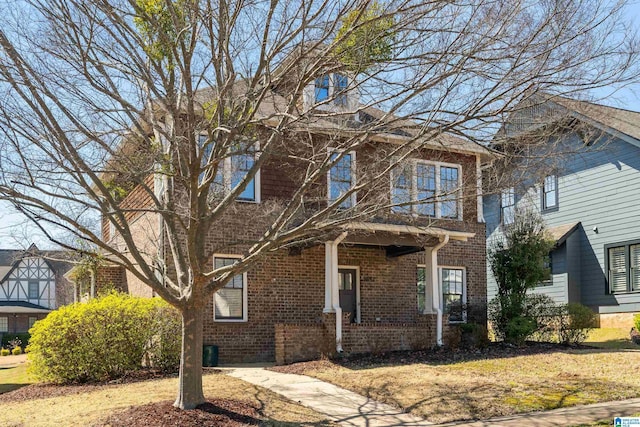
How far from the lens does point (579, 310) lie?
57.5 feet

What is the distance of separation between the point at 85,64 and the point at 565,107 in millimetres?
6692

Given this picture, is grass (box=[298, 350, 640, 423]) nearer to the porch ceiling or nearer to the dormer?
the porch ceiling

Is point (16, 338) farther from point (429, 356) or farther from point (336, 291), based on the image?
point (429, 356)

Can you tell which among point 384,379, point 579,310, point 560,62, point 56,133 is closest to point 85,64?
point 56,133

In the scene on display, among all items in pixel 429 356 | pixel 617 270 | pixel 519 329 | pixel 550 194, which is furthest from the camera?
pixel 550 194

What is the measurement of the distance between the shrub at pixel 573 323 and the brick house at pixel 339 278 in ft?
8.32

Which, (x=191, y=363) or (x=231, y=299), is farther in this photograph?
(x=231, y=299)

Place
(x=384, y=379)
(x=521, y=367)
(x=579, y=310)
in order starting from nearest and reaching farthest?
(x=384, y=379) < (x=521, y=367) < (x=579, y=310)

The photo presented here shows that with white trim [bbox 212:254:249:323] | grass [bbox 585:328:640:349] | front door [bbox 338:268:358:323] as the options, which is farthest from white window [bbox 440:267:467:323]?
white trim [bbox 212:254:249:323]

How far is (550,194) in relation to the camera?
81.1 ft

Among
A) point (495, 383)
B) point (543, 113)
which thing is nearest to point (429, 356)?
point (495, 383)

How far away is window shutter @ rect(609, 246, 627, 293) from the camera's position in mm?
21484

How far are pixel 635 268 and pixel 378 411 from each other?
47.6ft

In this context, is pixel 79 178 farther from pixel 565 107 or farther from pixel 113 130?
pixel 565 107
